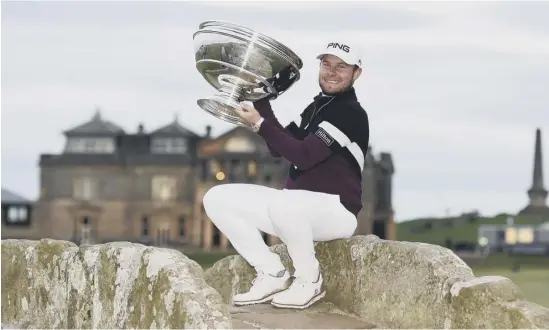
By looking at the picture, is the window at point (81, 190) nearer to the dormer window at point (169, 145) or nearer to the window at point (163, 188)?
the window at point (163, 188)

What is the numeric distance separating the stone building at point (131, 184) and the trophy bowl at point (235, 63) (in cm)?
4281

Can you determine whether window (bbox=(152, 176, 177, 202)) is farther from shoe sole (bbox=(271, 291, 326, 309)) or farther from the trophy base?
the trophy base

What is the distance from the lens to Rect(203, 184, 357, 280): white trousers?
20.9ft

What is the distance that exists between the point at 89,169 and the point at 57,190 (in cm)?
208

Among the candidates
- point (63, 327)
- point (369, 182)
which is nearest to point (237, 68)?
point (63, 327)

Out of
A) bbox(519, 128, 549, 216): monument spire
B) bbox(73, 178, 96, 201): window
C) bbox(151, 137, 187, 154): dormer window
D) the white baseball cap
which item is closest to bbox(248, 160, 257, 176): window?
bbox(151, 137, 187, 154): dormer window

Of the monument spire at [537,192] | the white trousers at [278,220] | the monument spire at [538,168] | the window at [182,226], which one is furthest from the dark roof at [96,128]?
the white trousers at [278,220]

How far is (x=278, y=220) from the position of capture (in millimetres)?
6352

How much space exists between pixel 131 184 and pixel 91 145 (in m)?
3.07

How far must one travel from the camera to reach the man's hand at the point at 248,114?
616 centimetres

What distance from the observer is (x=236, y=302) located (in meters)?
6.81

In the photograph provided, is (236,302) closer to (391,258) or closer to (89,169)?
(391,258)

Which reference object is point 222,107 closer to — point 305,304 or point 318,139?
point 318,139

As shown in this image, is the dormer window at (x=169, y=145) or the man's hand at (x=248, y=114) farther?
the dormer window at (x=169, y=145)
